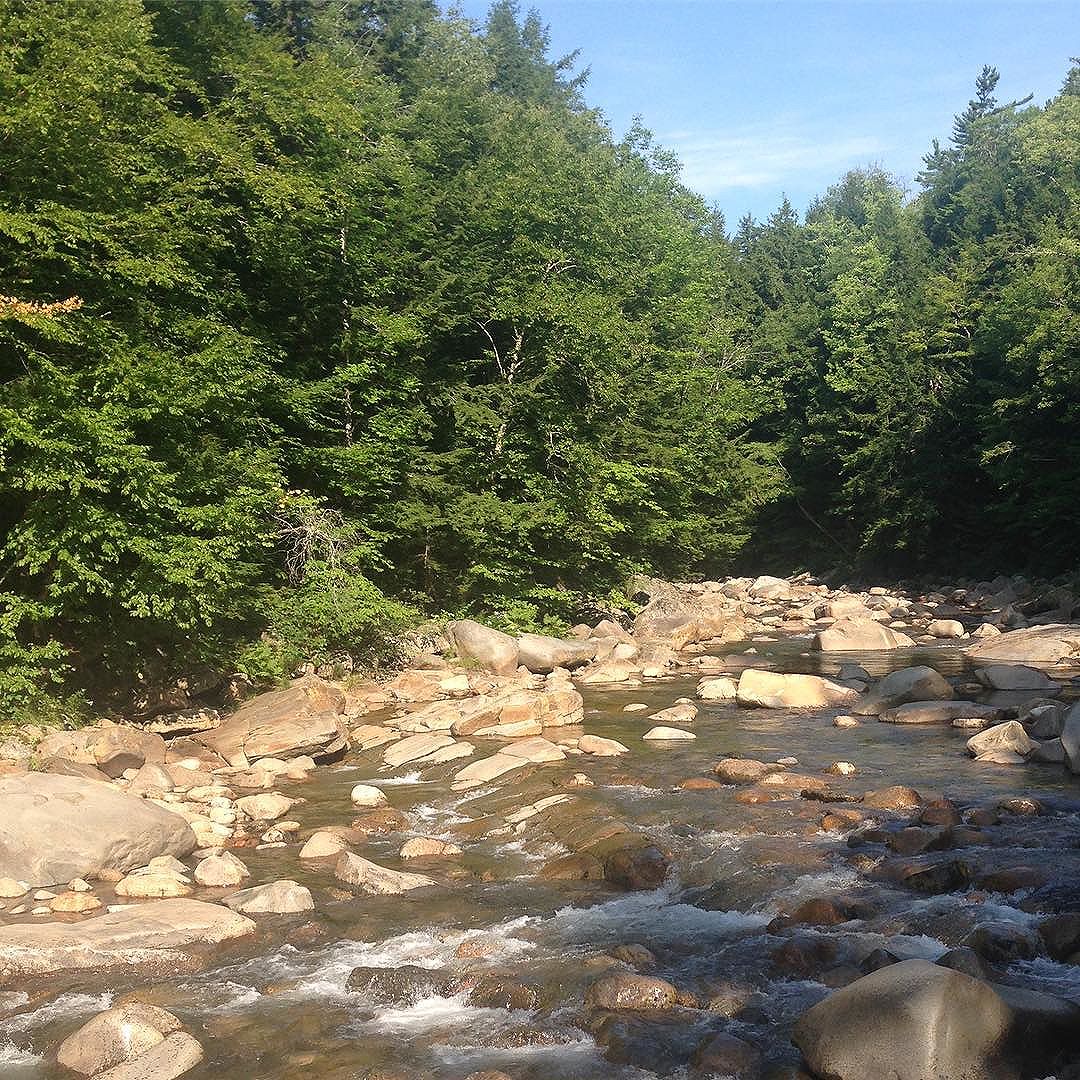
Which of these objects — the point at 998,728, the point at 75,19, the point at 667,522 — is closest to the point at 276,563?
the point at 75,19

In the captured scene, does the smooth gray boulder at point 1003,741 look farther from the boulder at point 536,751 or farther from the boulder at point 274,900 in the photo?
the boulder at point 274,900

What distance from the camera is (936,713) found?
48.4 feet

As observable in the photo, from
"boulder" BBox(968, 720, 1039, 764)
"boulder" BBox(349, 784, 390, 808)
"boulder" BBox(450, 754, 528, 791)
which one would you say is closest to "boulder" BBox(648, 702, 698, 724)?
"boulder" BBox(450, 754, 528, 791)

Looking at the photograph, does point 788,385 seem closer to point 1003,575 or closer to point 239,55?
point 1003,575

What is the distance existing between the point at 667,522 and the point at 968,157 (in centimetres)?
5430

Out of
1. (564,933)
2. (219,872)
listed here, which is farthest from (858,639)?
(219,872)

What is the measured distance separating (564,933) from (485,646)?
1136cm

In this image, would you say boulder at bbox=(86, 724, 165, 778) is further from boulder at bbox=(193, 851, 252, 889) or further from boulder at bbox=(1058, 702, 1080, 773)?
boulder at bbox=(1058, 702, 1080, 773)

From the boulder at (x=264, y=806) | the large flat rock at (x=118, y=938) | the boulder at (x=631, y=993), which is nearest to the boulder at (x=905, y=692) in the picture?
the boulder at (x=264, y=806)

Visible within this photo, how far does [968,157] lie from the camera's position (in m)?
69.1

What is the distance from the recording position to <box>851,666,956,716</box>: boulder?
1556 centimetres

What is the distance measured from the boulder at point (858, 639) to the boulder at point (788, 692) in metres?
6.20

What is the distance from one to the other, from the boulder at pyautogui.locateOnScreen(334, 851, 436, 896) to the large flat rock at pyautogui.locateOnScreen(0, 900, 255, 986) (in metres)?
1.16

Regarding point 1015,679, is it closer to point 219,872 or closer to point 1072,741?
point 1072,741
